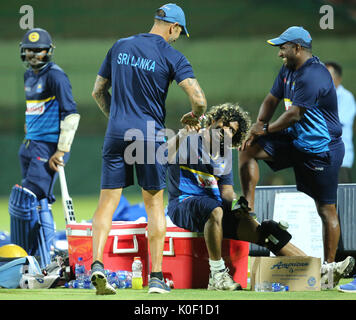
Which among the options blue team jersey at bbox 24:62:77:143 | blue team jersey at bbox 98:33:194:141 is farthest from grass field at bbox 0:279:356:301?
blue team jersey at bbox 24:62:77:143

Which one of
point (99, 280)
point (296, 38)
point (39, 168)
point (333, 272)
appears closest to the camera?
point (99, 280)

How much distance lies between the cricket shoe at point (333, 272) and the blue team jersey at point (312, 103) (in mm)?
879

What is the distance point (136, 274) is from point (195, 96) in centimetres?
147

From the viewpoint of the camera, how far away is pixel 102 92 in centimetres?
520

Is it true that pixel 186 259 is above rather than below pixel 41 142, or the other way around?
below

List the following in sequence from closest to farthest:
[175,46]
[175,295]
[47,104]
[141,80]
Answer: [175,295], [141,80], [47,104], [175,46]

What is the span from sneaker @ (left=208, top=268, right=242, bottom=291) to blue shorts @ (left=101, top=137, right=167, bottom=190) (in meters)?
0.79

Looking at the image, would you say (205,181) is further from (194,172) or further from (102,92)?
(102,92)

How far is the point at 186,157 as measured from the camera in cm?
552

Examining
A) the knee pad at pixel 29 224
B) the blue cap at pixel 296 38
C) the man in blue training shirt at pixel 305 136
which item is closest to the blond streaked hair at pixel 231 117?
the man in blue training shirt at pixel 305 136

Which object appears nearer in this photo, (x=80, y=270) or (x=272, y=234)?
(x=272, y=234)

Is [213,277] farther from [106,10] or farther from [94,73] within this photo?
[106,10]

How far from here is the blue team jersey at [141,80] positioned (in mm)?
4895

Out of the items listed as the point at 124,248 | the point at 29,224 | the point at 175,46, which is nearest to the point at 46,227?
the point at 29,224
